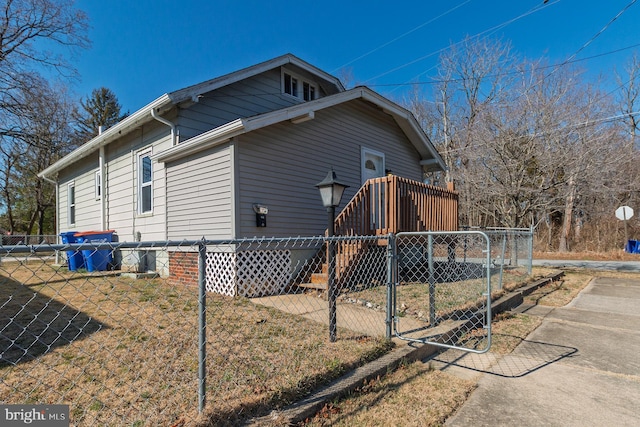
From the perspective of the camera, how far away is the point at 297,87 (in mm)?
9586

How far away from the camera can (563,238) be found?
18.2 metres

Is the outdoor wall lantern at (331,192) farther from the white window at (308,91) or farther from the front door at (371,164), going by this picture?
the white window at (308,91)

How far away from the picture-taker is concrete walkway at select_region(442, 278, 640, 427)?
2.58 metres

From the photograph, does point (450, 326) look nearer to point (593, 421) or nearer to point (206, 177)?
point (593, 421)

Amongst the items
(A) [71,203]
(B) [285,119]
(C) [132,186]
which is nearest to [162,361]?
(B) [285,119]

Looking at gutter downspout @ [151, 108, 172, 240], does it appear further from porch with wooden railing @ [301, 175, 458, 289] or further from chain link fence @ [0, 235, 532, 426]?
porch with wooden railing @ [301, 175, 458, 289]

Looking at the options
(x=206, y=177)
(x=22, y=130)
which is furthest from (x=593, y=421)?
(x=22, y=130)

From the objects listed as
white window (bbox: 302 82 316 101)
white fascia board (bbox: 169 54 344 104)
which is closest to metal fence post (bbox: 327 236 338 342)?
white fascia board (bbox: 169 54 344 104)

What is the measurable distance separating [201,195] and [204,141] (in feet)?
3.62

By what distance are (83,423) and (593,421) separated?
141 inches

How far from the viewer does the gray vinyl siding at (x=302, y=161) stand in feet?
21.3

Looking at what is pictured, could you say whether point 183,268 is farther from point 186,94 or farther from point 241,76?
point 241,76

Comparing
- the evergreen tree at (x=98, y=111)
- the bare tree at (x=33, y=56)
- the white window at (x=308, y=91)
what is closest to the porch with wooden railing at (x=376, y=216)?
the white window at (x=308, y=91)

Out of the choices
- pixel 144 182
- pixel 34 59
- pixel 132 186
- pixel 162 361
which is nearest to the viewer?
pixel 162 361
